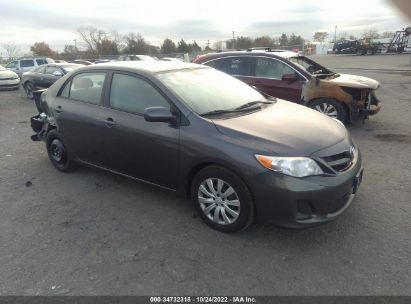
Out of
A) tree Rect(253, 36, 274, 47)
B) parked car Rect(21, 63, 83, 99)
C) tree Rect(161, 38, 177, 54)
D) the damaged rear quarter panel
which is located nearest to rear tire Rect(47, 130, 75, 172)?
the damaged rear quarter panel

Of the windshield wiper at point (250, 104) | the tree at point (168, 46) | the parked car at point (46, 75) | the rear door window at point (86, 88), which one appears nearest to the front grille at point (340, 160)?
the windshield wiper at point (250, 104)

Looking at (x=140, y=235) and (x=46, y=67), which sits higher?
(x=46, y=67)

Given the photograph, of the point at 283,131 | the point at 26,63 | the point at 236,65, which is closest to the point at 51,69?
the point at 236,65

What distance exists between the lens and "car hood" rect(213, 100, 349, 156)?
10.1 ft

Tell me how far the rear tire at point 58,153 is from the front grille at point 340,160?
3.54 meters

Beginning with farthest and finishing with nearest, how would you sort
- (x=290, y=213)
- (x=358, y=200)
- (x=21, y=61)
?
(x=21, y=61) < (x=358, y=200) < (x=290, y=213)

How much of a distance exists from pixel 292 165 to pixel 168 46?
2230 inches

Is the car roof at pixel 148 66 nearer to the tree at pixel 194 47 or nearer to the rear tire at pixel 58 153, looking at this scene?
the rear tire at pixel 58 153

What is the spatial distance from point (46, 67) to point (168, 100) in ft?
38.5

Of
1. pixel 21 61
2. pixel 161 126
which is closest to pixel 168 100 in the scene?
pixel 161 126

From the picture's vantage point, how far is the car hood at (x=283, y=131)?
3.07m

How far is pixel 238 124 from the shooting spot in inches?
133

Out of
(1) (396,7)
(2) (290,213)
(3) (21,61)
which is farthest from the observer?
(3) (21,61)

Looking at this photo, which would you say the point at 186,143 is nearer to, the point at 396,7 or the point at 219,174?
the point at 219,174
